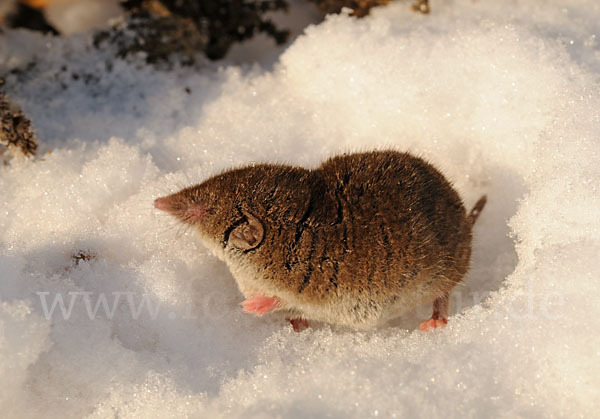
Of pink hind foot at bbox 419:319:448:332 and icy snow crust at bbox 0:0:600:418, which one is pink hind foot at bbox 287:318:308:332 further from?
pink hind foot at bbox 419:319:448:332

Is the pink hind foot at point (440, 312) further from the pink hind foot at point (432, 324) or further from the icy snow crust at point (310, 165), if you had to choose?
the icy snow crust at point (310, 165)

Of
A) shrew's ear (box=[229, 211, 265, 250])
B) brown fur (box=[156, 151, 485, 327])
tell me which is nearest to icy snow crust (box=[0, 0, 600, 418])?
brown fur (box=[156, 151, 485, 327])

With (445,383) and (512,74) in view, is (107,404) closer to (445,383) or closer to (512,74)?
(445,383)

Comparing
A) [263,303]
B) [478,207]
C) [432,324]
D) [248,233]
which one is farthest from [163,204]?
[478,207]

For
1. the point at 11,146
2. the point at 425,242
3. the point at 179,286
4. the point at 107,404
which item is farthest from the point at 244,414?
the point at 11,146

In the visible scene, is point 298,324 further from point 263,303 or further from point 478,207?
point 478,207

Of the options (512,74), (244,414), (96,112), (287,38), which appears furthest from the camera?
(287,38)

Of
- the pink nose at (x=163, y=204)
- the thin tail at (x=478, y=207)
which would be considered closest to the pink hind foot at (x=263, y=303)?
the pink nose at (x=163, y=204)
